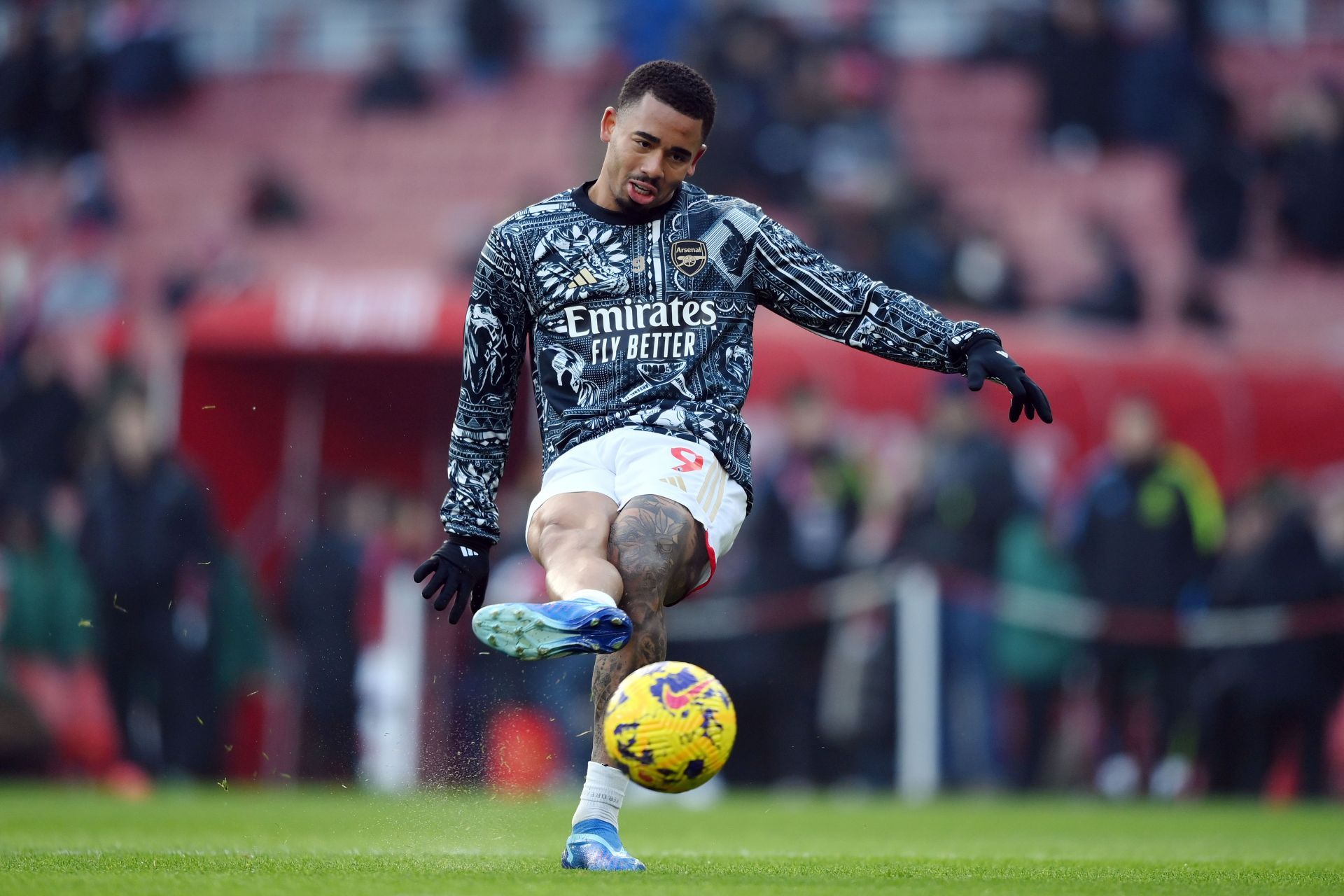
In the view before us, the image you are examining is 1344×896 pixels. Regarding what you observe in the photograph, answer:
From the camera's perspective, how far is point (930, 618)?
39.5ft

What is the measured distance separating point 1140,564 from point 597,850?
25.7ft

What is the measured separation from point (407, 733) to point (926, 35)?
11.0 metres

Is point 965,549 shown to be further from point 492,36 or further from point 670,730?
point 492,36

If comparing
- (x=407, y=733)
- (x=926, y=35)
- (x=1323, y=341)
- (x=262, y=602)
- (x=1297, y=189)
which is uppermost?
(x=926, y=35)

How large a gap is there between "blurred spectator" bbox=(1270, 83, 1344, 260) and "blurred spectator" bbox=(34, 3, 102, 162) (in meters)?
11.7

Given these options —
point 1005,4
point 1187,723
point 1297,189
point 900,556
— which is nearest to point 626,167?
point 900,556

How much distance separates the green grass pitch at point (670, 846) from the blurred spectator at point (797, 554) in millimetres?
655

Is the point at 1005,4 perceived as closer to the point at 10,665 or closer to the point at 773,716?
the point at 773,716

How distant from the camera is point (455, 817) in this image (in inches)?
294

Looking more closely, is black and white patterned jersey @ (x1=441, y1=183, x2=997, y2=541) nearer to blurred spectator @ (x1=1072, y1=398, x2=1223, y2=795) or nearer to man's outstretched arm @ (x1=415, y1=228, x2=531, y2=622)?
man's outstretched arm @ (x1=415, y1=228, x2=531, y2=622)

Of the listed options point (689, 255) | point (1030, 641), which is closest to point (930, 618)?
point (1030, 641)

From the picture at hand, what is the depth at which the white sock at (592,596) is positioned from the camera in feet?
16.2

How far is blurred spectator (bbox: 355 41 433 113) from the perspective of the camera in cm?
2031

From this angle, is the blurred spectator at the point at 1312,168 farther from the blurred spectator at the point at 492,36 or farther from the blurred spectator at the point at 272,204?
the blurred spectator at the point at 272,204
